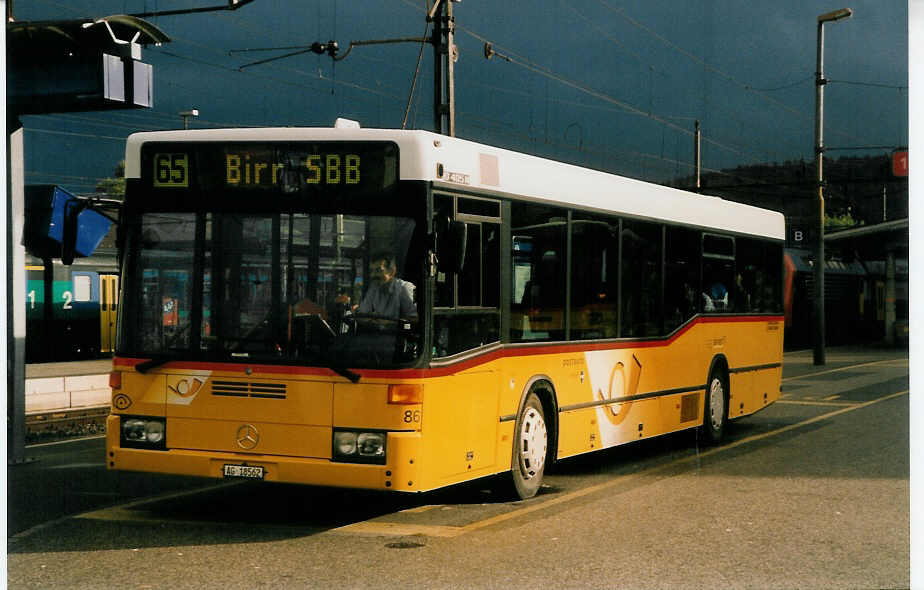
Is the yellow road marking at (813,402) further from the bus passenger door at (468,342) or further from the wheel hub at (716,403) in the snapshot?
the bus passenger door at (468,342)

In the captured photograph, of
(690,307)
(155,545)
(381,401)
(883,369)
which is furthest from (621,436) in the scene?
(883,369)

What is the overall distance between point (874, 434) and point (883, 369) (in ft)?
56.6

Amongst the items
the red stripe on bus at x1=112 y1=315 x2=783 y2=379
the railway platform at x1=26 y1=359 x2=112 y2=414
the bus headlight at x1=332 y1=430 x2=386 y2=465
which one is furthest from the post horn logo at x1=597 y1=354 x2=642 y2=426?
the railway platform at x1=26 y1=359 x2=112 y2=414

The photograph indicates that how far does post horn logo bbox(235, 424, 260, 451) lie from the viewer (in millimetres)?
8828

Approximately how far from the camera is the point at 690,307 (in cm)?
1443

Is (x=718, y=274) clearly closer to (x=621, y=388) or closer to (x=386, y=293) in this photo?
(x=621, y=388)

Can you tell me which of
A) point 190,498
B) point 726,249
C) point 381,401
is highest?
point 726,249

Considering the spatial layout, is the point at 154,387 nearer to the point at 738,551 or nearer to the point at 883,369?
the point at 738,551

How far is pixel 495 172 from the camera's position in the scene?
10016 millimetres

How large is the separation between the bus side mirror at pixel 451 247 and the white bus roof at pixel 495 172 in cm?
38

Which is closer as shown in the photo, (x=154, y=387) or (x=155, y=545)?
(x=155, y=545)

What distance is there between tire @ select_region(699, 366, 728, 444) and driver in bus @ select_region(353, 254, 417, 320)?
701 cm

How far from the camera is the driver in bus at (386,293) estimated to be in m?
8.64

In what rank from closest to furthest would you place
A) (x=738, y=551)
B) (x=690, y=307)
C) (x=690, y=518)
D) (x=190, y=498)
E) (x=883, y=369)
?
(x=738, y=551)
(x=690, y=518)
(x=190, y=498)
(x=690, y=307)
(x=883, y=369)
